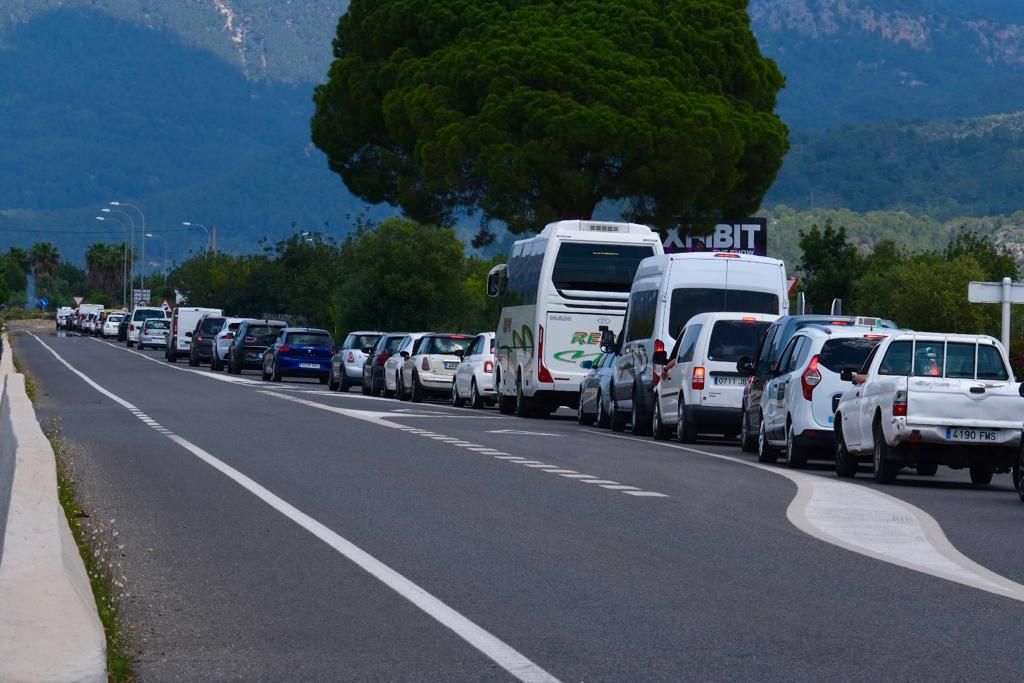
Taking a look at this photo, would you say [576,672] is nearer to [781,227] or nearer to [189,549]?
[189,549]

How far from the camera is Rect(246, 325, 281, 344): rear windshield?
200 feet

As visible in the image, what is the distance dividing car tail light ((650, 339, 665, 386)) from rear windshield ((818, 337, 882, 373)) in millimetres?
6114

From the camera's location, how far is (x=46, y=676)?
7.22m

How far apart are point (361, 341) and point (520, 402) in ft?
49.3

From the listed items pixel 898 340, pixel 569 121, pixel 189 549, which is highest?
pixel 569 121

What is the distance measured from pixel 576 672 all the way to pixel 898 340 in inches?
523

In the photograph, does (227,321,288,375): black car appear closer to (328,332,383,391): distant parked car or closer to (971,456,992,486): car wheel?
(328,332,383,391): distant parked car

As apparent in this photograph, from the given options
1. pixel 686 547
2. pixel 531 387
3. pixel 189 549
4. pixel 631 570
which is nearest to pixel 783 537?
pixel 686 547

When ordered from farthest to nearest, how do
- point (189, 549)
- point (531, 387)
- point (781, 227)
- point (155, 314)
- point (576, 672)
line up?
1. point (781, 227)
2. point (155, 314)
3. point (531, 387)
4. point (189, 549)
5. point (576, 672)

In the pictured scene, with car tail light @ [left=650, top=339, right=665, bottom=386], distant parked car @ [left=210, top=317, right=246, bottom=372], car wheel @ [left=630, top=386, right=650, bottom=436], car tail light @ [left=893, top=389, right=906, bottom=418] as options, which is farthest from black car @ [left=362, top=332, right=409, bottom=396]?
car tail light @ [left=893, top=389, right=906, bottom=418]

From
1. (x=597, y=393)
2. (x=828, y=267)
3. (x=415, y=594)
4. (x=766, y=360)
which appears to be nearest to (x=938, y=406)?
(x=766, y=360)

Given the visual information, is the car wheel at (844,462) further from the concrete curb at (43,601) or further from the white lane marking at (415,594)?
the concrete curb at (43,601)

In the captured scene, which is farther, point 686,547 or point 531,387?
point 531,387

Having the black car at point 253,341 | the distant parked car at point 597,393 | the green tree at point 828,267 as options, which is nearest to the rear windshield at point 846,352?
the distant parked car at point 597,393
